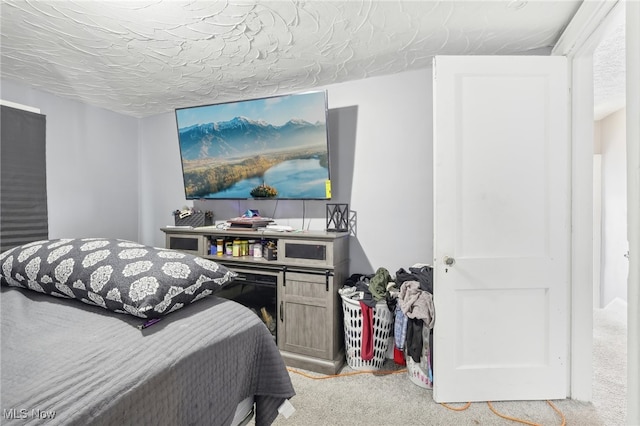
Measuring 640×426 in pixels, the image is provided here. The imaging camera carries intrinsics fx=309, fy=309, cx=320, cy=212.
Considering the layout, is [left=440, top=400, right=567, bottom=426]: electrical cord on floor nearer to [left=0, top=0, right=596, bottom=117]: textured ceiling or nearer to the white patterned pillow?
the white patterned pillow

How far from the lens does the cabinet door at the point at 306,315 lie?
7.62 ft

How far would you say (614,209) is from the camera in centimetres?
367

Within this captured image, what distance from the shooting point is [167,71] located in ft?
8.26

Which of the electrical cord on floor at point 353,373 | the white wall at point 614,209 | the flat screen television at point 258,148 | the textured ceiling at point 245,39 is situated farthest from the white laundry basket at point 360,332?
the white wall at point 614,209

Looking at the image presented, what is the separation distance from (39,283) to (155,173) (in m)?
2.75

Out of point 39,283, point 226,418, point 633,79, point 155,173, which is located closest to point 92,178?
point 155,173

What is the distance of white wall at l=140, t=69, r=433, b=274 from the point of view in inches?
101

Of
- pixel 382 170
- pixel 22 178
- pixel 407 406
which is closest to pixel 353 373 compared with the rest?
pixel 407 406

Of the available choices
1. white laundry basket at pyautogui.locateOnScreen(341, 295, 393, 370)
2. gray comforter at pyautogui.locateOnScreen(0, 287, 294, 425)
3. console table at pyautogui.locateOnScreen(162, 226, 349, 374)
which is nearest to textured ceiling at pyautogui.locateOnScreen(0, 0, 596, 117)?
console table at pyautogui.locateOnScreen(162, 226, 349, 374)

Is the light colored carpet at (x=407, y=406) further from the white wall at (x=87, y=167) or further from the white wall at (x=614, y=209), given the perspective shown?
the white wall at (x=87, y=167)

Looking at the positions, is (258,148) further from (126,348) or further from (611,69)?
(611,69)

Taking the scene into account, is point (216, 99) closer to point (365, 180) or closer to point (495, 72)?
point (365, 180)

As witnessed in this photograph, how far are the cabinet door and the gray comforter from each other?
45.0 inches

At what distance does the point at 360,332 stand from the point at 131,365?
1787 millimetres
